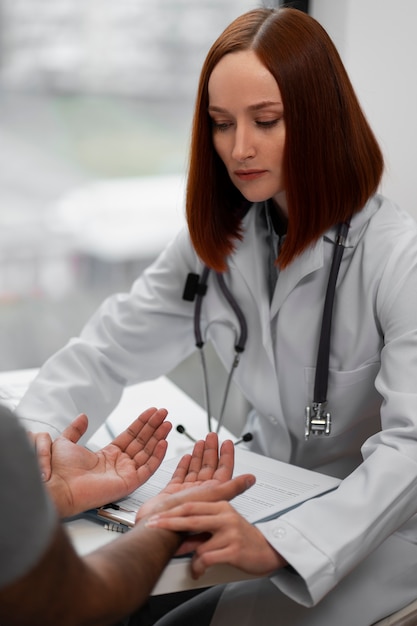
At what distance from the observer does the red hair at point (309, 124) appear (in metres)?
1.20

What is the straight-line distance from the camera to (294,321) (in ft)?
4.36

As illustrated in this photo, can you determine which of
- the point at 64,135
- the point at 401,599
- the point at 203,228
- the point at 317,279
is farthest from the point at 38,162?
the point at 401,599

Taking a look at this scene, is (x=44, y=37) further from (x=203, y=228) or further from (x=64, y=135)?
(x=203, y=228)

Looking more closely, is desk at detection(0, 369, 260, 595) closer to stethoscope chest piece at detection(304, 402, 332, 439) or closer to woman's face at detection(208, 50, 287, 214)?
stethoscope chest piece at detection(304, 402, 332, 439)

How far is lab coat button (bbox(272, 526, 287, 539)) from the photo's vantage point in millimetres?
996

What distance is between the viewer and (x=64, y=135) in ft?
7.71

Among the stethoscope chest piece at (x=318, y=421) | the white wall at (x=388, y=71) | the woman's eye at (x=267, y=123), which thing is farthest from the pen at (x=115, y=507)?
the white wall at (x=388, y=71)

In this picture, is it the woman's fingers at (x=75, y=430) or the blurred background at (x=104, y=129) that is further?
the blurred background at (x=104, y=129)

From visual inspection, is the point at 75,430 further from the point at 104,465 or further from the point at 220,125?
the point at 220,125

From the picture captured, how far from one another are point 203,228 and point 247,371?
0.85 feet

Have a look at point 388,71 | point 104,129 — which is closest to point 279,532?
point 388,71

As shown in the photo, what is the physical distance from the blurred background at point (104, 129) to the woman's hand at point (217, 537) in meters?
0.92

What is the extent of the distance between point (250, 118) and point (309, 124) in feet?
0.29

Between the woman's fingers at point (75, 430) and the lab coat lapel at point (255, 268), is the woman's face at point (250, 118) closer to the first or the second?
the lab coat lapel at point (255, 268)
